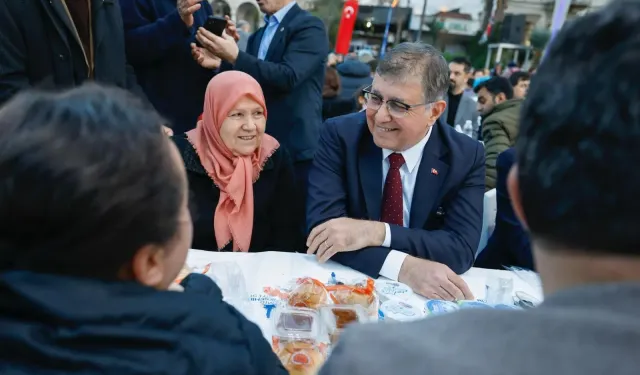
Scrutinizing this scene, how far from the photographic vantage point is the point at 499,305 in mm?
1546

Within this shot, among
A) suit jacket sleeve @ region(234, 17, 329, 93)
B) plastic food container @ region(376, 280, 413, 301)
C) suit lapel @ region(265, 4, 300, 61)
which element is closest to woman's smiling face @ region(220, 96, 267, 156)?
suit jacket sleeve @ region(234, 17, 329, 93)

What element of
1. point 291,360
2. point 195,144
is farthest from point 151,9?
point 291,360

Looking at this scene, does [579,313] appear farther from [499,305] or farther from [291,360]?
[499,305]

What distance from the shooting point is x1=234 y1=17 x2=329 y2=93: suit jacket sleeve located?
8.78 feet

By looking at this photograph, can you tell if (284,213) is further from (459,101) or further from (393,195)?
(459,101)

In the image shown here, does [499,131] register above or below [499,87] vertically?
below

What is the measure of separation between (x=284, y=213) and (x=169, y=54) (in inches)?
47.8

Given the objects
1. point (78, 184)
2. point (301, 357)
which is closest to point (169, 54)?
point (301, 357)

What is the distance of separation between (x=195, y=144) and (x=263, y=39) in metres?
1.07

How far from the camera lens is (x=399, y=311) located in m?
1.49

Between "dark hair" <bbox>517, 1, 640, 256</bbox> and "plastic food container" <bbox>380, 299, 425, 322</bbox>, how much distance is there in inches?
37.2

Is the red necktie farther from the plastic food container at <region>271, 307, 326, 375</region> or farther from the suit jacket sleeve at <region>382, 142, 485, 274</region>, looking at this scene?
the plastic food container at <region>271, 307, 326, 375</region>

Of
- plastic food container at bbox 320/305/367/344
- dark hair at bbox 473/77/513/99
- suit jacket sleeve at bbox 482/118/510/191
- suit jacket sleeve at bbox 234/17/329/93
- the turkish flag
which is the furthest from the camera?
the turkish flag

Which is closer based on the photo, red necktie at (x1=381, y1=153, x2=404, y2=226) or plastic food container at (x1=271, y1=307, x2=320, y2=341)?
plastic food container at (x1=271, y1=307, x2=320, y2=341)
